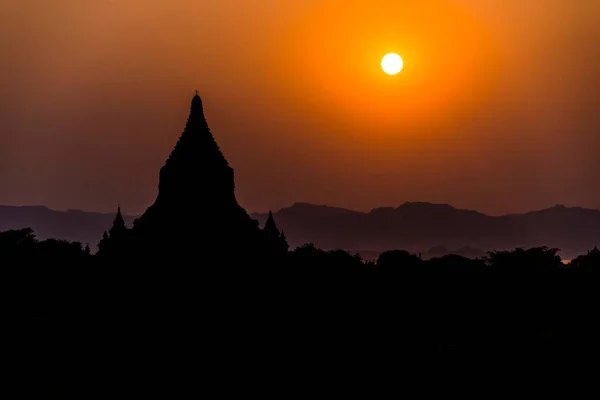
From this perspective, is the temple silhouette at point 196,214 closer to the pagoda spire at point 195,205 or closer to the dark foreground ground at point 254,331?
the pagoda spire at point 195,205

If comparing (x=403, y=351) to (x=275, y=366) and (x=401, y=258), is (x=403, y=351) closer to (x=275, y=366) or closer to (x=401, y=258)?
(x=275, y=366)

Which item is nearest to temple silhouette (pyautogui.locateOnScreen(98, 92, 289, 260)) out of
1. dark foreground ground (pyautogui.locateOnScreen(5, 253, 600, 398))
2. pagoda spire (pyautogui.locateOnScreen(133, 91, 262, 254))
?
pagoda spire (pyautogui.locateOnScreen(133, 91, 262, 254))

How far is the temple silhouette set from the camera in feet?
190

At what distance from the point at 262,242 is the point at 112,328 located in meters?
13.5

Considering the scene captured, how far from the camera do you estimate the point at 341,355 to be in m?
45.0

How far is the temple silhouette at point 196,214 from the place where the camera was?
57.9 metres

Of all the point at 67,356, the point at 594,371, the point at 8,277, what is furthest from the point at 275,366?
the point at 8,277

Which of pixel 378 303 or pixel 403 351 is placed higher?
pixel 378 303

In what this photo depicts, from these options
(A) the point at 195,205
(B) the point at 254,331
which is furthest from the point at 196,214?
(B) the point at 254,331

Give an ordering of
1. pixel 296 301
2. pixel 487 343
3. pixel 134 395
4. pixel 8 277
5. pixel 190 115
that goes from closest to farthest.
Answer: pixel 134 395 < pixel 487 343 < pixel 296 301 < pixel 190 115 < pixel 8 277

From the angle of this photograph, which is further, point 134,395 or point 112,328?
point 112,328

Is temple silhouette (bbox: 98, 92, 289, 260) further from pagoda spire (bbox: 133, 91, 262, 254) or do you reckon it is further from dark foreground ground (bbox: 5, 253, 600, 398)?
dark foreground ground (bbox: 5, 253, 600, 398)

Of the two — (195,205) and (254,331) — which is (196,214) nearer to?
(195,205)

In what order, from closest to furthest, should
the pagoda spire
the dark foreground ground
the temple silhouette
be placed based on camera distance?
1. the dark foreground ground
2. the temple silhouette
3. the pagoda spire
